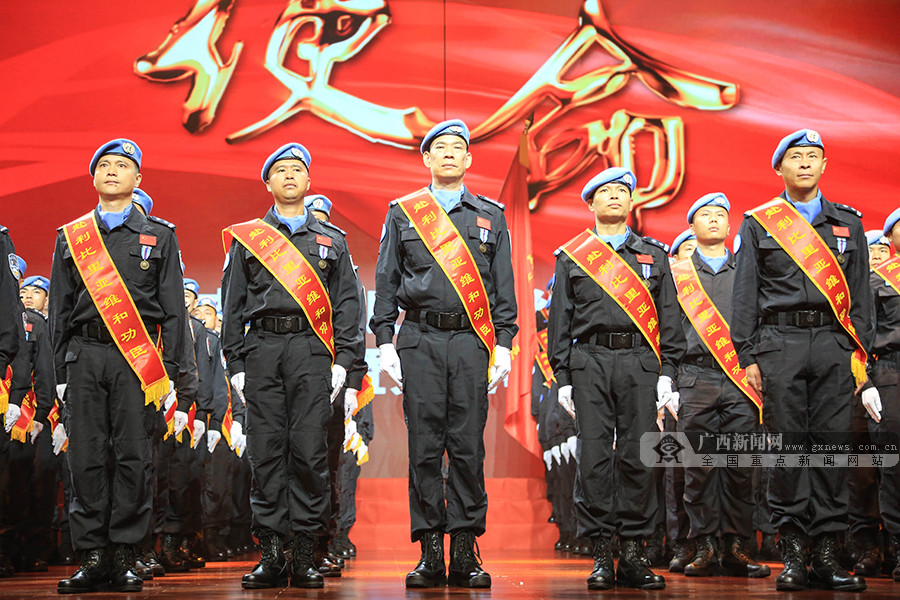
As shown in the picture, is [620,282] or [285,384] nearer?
[285,384]

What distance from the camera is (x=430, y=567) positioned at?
425 cm

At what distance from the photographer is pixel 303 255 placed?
470cm

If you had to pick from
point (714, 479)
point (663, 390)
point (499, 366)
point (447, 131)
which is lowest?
point (714, 479)

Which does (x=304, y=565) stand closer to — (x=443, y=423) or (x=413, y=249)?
(x=443, y=423)

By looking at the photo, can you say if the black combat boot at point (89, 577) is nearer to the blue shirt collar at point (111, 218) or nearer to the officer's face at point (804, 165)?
the blue shirt collar at point (111, 218)

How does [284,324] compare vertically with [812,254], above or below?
below

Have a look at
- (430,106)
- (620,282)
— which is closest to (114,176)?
(620,282)

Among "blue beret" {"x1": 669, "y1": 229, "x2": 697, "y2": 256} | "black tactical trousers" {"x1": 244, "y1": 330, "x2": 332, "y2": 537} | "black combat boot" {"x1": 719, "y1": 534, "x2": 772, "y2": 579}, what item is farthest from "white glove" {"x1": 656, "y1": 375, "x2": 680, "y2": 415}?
"blue beret" {"x1": 669, "y1": 229, "x2": 697, "y2": 256}

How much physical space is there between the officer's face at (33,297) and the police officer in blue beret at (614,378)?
14.5 ft

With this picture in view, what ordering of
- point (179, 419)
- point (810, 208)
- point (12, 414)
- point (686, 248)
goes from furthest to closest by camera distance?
point (686, 248) → point (179, 419) → point (12, 414) → point (810, 208)

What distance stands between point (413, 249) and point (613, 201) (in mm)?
1018

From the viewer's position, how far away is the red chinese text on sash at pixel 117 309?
4387 millimetres

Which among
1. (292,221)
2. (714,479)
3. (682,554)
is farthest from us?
(682,554)

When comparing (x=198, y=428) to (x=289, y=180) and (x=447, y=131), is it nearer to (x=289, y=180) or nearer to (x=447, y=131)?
(x=289, y=180)
